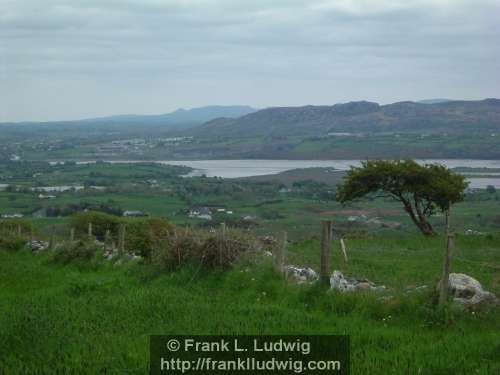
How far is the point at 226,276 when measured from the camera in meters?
13.9

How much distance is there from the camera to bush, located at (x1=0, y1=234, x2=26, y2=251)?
27938 mm

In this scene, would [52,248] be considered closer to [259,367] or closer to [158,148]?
[259,367]

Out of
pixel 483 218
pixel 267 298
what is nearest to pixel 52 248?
pixel 267 298

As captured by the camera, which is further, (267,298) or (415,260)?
(415,260)

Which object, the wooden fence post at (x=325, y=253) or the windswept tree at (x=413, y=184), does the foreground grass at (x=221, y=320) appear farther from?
the windswept tree at (x=413, y=184)

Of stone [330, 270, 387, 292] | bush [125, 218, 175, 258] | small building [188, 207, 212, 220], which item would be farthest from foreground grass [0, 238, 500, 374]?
small building [188, 207, 212, 220]

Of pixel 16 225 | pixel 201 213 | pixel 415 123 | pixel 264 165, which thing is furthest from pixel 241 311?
pixel 415 123

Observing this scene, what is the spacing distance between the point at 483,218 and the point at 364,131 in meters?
122

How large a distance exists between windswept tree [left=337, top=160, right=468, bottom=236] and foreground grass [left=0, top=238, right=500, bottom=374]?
13.6m

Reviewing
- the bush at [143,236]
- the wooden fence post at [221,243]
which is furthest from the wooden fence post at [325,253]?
the bush at [143,236]

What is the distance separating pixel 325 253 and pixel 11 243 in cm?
1912

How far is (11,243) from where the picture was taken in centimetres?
2809

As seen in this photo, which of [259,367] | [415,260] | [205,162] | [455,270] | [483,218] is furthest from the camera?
[205,162]

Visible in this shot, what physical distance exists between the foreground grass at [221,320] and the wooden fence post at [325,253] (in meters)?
0.38
